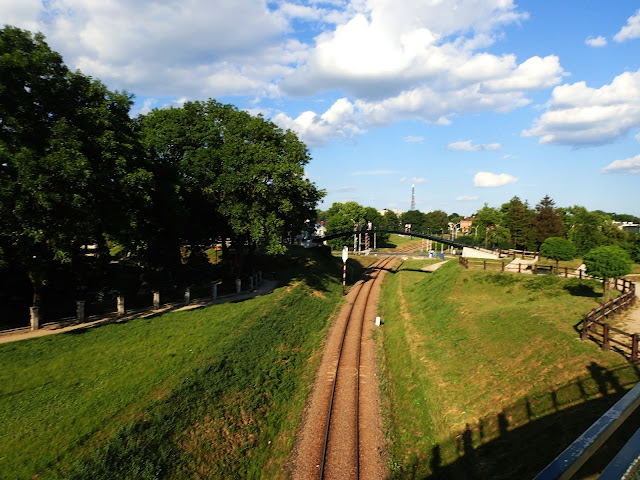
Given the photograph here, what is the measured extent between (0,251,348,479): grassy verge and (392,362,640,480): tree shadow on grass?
6784 millimetres

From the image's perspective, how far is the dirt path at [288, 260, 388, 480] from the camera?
47.8 ft

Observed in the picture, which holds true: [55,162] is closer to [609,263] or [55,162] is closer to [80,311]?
[80,311]

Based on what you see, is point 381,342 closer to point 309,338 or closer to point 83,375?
point 309,338

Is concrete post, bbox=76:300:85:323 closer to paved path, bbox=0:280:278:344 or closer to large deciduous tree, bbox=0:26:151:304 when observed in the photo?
paved path, bbox=0:280:278:344

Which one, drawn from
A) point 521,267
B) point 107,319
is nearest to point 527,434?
point 107,319

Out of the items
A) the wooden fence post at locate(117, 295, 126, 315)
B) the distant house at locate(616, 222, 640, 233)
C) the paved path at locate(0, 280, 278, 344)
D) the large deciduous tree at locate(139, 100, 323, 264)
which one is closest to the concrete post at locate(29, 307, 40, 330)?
the paved path at locate(0, 280, 278, 344)

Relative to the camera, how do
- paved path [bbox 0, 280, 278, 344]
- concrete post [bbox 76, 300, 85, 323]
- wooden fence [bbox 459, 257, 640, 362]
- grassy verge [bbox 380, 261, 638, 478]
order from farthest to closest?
concrete post [bbox 76, 300, 85, 323] → paved path [bbox 0, 280, 278, 344] → wooden fence [bbox 459, 257, 640, 362] → grassy verge [bbox 380, 261, 638, 478]

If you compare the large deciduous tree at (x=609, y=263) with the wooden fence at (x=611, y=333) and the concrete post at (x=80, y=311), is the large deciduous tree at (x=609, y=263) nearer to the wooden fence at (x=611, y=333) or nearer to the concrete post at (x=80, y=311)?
the wooden fence at (x=611, y=333)

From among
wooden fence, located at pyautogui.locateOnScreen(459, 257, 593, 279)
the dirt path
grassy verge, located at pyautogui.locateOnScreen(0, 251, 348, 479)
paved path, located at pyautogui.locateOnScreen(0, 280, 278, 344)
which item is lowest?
the dirt path

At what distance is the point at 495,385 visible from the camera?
16766 millimetres

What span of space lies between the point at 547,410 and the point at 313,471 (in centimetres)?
966

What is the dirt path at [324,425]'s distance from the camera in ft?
47.8

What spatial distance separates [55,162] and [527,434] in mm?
25414

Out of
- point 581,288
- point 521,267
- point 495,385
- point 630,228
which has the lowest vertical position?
point 495,385
